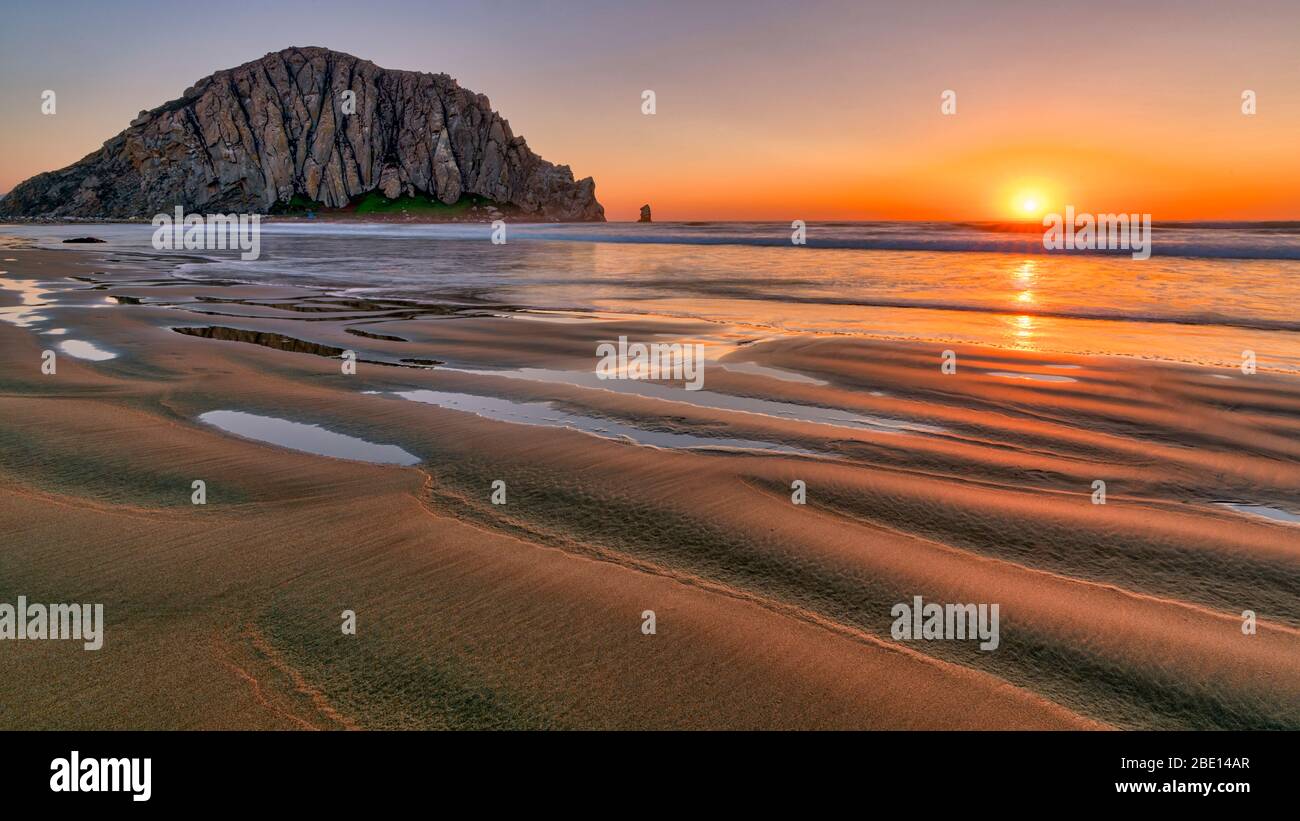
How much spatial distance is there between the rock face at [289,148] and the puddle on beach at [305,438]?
6685 inches

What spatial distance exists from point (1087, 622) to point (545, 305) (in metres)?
13.7

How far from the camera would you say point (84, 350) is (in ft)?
30.8

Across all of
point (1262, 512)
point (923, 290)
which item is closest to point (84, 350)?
point (1262, 512)

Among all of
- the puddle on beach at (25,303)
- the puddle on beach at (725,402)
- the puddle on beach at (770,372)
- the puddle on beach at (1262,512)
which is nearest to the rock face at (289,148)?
the puddle on beach at (25,303)

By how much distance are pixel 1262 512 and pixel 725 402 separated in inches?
167

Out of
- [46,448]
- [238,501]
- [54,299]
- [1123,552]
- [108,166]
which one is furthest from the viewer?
[108,166]

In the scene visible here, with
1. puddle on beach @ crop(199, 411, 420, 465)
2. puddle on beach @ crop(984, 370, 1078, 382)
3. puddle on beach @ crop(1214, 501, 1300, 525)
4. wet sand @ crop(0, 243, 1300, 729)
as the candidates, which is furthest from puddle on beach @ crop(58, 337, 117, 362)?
puddle on beach @ crop(1214, 501, 1300, 525)

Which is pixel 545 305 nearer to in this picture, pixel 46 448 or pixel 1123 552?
pixel 46 448

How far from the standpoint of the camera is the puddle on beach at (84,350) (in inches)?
352

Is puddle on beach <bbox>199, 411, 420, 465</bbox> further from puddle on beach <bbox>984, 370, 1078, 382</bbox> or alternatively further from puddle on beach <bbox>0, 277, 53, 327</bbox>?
puddle on beach <bbox>0, 277, 53, 327</bbox>

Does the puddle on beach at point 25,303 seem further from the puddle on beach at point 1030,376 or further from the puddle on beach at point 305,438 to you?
the puddle on beach at point 1030,376
